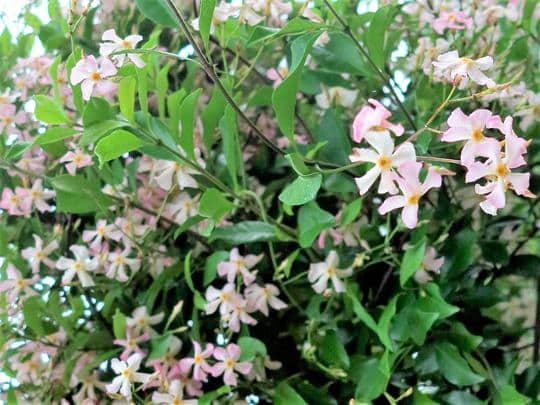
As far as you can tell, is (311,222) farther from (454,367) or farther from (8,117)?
(8,117)

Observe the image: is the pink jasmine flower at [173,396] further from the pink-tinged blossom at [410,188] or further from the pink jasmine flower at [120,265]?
the pink-tinged blossom at [410,188]

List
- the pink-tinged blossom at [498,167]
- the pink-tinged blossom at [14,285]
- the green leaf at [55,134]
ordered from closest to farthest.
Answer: the pink-tinged blossom at [498,167]
the green leaf at [55,134]
the pink-tinged blossom at [14,285]

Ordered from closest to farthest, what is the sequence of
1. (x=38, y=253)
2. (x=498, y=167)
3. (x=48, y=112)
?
(x=498, y=167)
(x=48, y=112)
(x=38, y=253)

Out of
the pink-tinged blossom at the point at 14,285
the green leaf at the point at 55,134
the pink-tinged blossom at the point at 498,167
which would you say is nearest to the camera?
the pink-tinged blossom at the point at 498,167

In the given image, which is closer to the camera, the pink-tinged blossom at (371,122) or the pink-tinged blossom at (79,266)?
the pink-tinged blossom at (371,122)

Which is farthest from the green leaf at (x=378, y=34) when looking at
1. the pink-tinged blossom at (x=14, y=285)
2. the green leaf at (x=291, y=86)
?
the pink-tinged blossom at (x=14, y=285)

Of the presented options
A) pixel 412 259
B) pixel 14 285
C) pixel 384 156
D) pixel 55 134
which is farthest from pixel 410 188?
pixel 14 285

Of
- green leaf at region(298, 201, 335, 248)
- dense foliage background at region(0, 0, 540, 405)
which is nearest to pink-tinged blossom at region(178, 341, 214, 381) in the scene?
dense foliage background at region(0, 0, 540, 405)

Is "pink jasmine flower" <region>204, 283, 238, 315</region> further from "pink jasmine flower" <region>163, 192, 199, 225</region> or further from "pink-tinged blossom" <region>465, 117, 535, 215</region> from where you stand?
"pink-tinged blossom" <region>465, 117, 535, 215</region>
